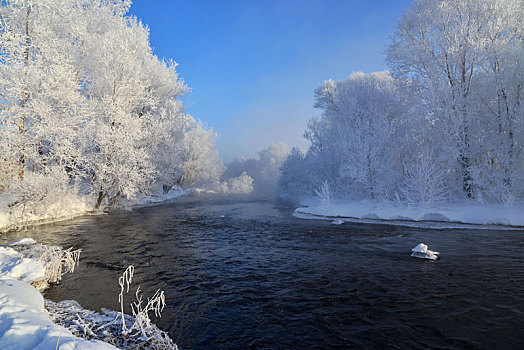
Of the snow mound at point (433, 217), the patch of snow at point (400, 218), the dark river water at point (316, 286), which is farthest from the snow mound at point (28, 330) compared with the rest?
the snow mound at point (433, 217)

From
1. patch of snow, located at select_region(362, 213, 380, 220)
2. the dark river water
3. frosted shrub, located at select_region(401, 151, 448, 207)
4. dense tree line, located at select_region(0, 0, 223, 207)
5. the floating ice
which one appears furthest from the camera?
frosted shrub, located at select_region(401, 151, 448, 207)

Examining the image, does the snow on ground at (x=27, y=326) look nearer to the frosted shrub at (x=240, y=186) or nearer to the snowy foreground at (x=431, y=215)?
the snowy foreground at (x=431, y=215)

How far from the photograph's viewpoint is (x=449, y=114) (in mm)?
19625

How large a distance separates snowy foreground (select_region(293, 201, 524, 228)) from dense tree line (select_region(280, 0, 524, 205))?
1.07 metres

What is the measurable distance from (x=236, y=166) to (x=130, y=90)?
82.5 metres

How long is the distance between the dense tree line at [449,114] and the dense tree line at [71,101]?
20062 mm

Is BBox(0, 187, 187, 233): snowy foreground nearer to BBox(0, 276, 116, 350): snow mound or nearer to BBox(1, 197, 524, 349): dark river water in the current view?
BBox(1, 197, 524, 349): dark river water

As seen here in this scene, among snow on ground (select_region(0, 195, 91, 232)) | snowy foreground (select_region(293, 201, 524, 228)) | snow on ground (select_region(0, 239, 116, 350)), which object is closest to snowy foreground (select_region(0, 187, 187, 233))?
snow on ground (select_region(0, 195, 91, 232))

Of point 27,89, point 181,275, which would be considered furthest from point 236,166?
point 181,275

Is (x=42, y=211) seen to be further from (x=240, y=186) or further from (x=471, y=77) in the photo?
(x=240, y=186)

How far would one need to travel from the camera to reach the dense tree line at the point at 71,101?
1472 cm

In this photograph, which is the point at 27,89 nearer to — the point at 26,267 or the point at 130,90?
the point at 130,90

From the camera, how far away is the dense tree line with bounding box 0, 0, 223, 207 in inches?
579

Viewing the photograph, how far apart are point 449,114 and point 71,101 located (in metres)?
26.9
